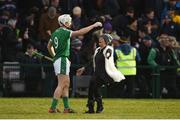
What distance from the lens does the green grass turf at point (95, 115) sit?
17.0 meters

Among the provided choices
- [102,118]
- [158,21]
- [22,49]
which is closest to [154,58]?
[158,21]

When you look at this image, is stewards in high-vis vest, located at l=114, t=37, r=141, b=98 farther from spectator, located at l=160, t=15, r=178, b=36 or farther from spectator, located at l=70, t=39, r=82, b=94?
spectator, located at l=160, t=15, r=178, b=36

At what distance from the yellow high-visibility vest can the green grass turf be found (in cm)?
224

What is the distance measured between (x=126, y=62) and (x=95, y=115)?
7679mm

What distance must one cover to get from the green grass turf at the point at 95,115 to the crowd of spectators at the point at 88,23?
2.57 meters

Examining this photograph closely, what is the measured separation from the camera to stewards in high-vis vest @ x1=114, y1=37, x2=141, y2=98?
81.2 feet

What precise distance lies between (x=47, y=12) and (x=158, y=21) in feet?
13.9

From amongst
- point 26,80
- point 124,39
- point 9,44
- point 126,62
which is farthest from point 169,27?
point 9,44

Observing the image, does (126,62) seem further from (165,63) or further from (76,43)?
(76,43)

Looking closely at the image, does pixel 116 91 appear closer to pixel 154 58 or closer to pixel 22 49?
pixel 154 58

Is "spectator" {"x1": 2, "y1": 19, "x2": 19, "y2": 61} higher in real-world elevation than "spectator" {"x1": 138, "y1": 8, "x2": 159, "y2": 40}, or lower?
lower

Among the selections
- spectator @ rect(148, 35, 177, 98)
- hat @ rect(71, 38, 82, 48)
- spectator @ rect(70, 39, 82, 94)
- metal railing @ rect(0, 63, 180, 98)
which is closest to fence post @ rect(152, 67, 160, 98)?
spectator @ rect(148, 35, 177, 98)

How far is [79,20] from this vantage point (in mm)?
26000

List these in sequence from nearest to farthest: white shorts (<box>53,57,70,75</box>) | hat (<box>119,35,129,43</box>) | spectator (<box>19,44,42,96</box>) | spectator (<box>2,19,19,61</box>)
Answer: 1. white shorts (<box>53,57,70,75</box>)
2. spectator (<box>19,44,42,96</box>)
3. spectator (<box>2,19,19,61</box>)
4. hat (<box>119,35,129,43</box>)
